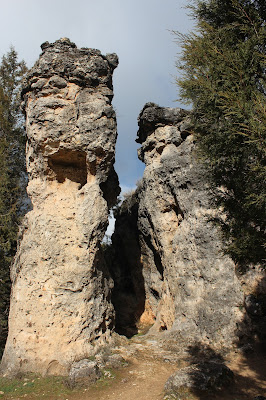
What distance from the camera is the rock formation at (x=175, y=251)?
10.8 metres

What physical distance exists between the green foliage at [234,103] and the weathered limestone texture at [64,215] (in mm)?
5110

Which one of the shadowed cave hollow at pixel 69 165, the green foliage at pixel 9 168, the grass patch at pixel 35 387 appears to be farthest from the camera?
the green foliage at pixel 9 168

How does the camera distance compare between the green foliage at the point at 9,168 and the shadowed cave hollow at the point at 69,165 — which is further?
the green foliage at the point at 9,168

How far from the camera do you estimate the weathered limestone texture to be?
9398 mm

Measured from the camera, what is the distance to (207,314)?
1069 centimetres

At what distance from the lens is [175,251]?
41.9 ft

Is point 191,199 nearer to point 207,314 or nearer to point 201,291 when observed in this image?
point 201,291

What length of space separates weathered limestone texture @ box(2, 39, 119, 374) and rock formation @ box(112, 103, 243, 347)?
95.2 inches

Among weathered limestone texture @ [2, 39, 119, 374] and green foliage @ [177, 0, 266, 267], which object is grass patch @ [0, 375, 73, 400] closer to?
weathered limestone texture @ [2, 39, 119, 374]

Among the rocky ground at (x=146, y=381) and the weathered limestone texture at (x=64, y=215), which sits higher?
the weathered limestone texture at (x=64, y=215)

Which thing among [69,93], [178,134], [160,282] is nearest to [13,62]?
[69,93]

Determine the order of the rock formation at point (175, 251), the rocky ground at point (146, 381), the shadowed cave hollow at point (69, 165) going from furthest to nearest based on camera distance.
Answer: the shadowed cave hollow at point (69, 165), the rock formation at point (175, 251), the rocky ground at point (146, 381)

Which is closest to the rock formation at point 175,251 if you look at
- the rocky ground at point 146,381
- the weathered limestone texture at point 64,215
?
the rocky ground at point 146,381

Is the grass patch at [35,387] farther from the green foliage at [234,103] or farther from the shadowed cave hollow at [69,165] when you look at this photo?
the shadowed cave hollow at [69,165]
